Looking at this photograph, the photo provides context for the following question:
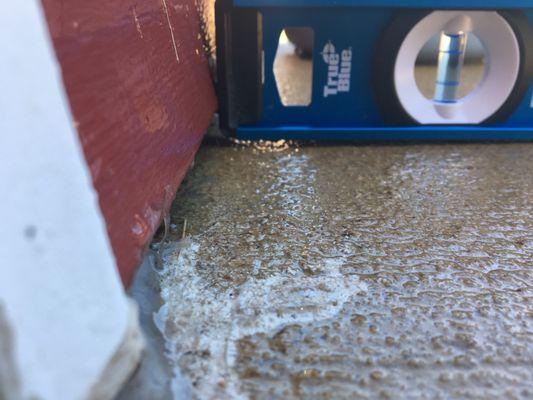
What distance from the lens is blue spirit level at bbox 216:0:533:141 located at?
130cm

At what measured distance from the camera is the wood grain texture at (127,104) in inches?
20.7

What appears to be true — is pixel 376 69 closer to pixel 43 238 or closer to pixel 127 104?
pixel 127 104

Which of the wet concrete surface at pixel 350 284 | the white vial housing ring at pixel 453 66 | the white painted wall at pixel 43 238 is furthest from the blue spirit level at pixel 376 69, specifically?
the white painted wall at pixel 43 238

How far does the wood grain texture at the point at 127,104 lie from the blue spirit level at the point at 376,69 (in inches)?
12.9

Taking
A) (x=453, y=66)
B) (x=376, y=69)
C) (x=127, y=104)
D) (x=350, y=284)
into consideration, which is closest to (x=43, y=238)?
(x=127, y=104)

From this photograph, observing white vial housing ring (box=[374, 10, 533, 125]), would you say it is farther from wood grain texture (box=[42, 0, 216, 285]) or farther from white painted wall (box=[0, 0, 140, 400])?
white painted wall (box=[0, 0, 140, 400])

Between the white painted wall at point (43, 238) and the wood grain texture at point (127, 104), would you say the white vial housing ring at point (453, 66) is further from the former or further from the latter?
the white painted wall at point (43, 238)

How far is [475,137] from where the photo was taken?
4.67 ft

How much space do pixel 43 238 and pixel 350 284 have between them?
482mm

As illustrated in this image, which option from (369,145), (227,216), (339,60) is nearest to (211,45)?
(339,60)

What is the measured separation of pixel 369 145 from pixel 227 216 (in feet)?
2.16

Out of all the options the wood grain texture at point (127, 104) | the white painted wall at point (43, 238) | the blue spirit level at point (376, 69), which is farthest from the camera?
the blue spirit level at point (376, 69)

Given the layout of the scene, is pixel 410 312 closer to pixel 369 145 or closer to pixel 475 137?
pixel 369 145

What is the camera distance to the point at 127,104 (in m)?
0.67
